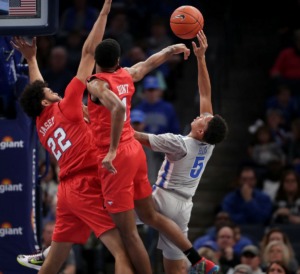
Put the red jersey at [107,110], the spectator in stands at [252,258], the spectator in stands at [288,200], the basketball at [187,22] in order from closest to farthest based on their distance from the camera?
1. the red jersey at [107,110]
2. the basketball at [187,22]
3. the spectator in stands at [252,258]
4. the spectator in stands at [288,200]

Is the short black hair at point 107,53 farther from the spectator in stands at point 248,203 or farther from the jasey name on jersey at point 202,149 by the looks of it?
the spectator in stands at point 248,203

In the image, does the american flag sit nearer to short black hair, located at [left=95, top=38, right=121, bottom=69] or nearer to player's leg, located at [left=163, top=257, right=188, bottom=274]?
short black hair, located at [left=95, top=38, right=121, bottom=69]

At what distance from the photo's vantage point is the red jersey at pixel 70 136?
10.9 metres

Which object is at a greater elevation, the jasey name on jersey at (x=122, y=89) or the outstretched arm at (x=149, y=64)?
the outstretched arm at (x=149, y=64)

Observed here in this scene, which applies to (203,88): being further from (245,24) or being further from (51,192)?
(245,24)

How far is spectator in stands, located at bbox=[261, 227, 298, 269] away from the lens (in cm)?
1434

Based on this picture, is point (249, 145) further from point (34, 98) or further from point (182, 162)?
point (34, 98)

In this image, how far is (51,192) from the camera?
53.1ft

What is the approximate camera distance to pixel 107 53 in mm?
10430

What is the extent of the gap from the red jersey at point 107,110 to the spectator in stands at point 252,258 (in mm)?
3790

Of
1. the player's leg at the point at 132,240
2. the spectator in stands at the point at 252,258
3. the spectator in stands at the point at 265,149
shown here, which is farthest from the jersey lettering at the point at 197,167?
the spectator in stands at the point at 265,149

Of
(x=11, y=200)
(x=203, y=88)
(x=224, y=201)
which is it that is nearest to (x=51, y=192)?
(x=224, y=201)

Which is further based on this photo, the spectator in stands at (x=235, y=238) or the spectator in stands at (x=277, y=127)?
the spectator in stands at (x=277, y=127)

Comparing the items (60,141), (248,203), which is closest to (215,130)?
(60,141)
